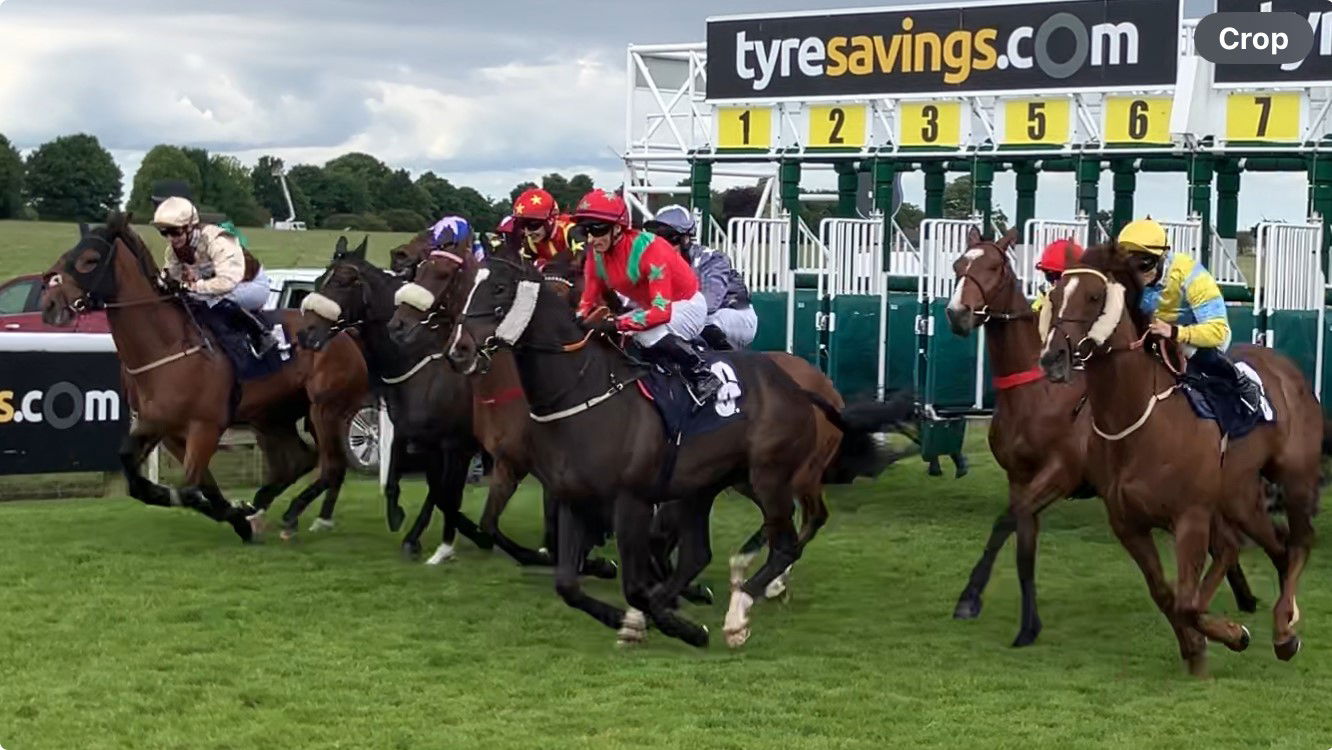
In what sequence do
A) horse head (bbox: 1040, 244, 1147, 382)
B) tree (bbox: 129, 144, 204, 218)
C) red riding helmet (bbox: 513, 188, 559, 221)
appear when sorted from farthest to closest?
tree (bbox: 129, 144, 204, 218) → red riding helmet (bbox: 513, 188, 559, 221) → horse head (bbox: 1040, 244, 1147, 382)

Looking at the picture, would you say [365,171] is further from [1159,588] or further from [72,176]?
[1159,588]

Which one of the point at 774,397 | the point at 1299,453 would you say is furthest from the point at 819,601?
the point at 1299,453

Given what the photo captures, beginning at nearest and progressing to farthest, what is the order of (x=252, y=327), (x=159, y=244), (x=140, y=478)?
(x=140, y=478), (x=252, y=327), (x=159, y=244)

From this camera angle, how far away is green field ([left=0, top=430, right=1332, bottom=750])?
5.30 metres

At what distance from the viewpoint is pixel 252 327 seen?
9102 mm

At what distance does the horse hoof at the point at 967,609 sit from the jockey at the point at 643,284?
1.59 m

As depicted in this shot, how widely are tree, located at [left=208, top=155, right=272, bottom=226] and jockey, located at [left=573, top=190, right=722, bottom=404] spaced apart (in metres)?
22.8

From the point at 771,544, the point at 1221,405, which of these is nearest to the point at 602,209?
the point at 771,544

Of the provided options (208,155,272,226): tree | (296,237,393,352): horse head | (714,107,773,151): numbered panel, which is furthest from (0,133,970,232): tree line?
(296,237,393,352): horse head

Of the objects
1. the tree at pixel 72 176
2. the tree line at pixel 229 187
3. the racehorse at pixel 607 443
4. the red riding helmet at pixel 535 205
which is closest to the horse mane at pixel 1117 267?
the racehorse at pixel 607 443

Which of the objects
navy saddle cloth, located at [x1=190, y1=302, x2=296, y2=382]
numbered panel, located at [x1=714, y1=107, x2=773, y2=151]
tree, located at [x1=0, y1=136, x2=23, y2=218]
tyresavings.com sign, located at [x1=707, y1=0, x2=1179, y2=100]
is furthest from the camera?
tree, located at [x1=0, y1=136, x2=23, y2=218]

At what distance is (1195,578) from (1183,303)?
1.05m

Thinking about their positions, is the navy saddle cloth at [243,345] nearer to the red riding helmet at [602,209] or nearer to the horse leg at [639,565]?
the red riding helmet at [602,209]

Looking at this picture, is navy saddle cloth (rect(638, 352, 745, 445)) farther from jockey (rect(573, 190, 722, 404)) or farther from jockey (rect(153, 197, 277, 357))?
jockey (rect(153, 197, 277, 357))
